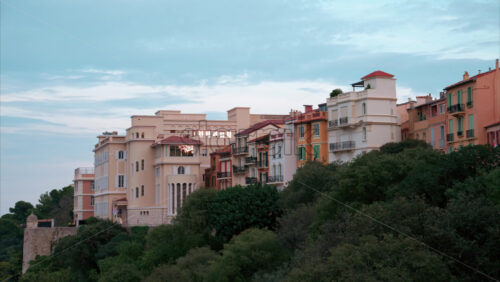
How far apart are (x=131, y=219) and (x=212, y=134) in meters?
16.8

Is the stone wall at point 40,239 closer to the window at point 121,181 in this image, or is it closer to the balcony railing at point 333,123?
the window at point 121,181

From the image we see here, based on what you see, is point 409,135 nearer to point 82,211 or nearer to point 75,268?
point 75,268

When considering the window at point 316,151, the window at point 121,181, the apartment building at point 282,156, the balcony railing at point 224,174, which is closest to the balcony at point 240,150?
the balcony railing at point 224,174

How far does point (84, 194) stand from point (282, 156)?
4592cm

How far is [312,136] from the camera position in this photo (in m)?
71.8

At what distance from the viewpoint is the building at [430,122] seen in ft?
199

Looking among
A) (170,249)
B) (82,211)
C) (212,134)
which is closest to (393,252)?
(170,249)

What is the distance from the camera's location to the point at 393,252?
1417 inches

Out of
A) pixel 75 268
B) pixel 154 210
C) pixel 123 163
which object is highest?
pixel 123 163

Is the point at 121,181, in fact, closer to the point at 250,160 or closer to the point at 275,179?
the point at 250,160

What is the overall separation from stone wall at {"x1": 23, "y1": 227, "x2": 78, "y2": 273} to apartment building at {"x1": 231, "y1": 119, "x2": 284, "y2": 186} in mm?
23311

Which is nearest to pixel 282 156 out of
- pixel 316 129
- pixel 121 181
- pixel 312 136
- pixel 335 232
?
pixel 312 136

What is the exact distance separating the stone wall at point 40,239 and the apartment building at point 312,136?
33.7 m

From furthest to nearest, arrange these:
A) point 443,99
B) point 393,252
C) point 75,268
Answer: point 75,268
point 443,99
point 393,252
